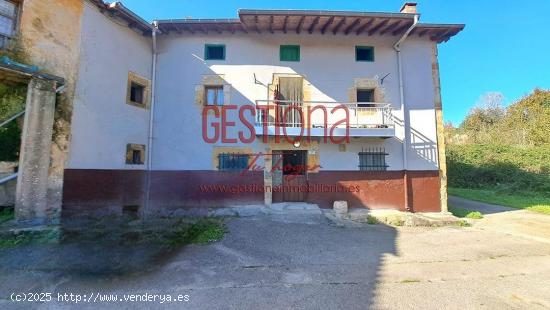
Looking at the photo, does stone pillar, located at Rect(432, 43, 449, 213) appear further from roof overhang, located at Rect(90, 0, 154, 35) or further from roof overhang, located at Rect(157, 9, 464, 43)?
roof overhang, located at Rect(90, 0, 154, 35)

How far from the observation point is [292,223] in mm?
7941

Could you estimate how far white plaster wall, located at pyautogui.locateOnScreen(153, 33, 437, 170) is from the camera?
9.58 metres

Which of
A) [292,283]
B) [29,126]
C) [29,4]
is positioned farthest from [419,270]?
[29,4]

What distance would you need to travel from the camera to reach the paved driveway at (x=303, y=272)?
12.1 ft

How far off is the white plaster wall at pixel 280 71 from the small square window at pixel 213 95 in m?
0.45

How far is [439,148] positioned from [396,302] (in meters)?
7.81

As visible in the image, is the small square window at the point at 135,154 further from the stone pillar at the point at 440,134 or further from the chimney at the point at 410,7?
the chimney at the point at 410,7

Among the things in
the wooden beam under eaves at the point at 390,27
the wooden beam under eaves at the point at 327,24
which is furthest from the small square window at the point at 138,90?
the wooden beam under eaves at the point at 390,27

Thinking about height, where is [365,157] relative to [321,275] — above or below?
above

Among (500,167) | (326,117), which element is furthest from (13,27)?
(500,167)

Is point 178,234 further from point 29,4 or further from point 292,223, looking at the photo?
point 29,4

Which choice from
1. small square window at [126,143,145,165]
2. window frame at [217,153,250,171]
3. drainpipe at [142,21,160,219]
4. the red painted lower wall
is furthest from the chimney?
small square window at [126,143,145,165]

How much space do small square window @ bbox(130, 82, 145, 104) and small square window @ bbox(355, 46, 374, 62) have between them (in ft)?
27.5

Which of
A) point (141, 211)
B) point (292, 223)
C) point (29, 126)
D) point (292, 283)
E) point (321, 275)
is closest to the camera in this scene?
point (292, 283)
